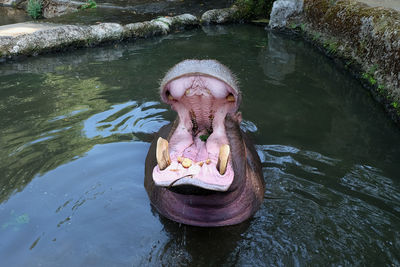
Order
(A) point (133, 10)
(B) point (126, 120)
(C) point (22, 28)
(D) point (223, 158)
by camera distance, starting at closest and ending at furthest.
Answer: (D) point (223, 158) < (B) point (126, 120) < (C) point (22, 28) < (A) point (133, 10)

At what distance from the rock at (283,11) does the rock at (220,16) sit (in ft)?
5.06

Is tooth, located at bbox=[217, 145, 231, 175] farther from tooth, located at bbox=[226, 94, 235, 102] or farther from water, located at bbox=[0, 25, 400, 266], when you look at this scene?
water, located at bbox=[0, 25, 400, 266]

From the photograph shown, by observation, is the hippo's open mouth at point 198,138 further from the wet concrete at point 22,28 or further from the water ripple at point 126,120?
the wet concrete at point 22,28

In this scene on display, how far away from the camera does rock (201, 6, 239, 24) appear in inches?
495

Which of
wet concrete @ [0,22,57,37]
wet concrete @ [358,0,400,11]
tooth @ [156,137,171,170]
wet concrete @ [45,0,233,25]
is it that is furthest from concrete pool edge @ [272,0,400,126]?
wet concrete @ [0,22,57,37]

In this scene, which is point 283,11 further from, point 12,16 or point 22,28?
point 12,16

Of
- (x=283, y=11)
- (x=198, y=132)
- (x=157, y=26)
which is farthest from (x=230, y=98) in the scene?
(x=283, y=11)

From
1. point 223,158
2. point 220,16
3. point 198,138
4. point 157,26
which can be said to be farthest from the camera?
point 220,16

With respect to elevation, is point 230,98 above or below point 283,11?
above

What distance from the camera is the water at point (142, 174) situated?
317 cm

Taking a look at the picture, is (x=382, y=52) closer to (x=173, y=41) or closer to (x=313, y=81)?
(x=313, y=81)

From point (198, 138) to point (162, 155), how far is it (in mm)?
538

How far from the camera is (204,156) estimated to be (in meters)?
3.01

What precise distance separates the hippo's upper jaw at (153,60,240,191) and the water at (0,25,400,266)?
0.77 meters
